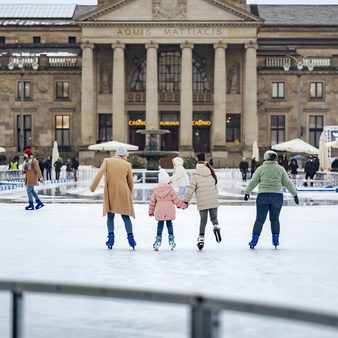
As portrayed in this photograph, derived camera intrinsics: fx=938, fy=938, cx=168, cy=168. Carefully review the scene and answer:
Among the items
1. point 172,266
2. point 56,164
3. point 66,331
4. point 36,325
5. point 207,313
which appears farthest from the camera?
point 56,164

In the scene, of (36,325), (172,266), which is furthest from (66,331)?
(172,266)

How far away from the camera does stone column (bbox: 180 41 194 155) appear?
93375 millimetres

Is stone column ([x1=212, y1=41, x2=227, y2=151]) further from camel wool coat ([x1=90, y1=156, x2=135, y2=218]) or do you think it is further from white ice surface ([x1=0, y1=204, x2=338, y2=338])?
camel wool coat ([x1=90, y1=156, x2=135, y2=218])

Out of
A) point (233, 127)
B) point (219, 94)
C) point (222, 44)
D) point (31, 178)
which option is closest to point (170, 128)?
point (233, 127)

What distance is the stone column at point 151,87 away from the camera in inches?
3671

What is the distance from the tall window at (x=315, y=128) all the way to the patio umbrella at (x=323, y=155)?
42692 mm

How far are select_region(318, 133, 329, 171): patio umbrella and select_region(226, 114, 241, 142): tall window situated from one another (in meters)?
42.0

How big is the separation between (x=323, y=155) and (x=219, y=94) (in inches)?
1565

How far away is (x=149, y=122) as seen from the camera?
308 feet

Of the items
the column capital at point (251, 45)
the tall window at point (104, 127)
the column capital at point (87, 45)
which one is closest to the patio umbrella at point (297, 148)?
the column capital at point (251, 45)

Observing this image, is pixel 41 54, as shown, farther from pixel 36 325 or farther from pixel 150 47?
pixel 36 325

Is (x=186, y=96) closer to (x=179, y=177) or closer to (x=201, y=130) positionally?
(x=201, y=130)

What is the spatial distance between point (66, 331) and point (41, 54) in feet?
Result: 310

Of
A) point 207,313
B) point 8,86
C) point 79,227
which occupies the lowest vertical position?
point 79,227
